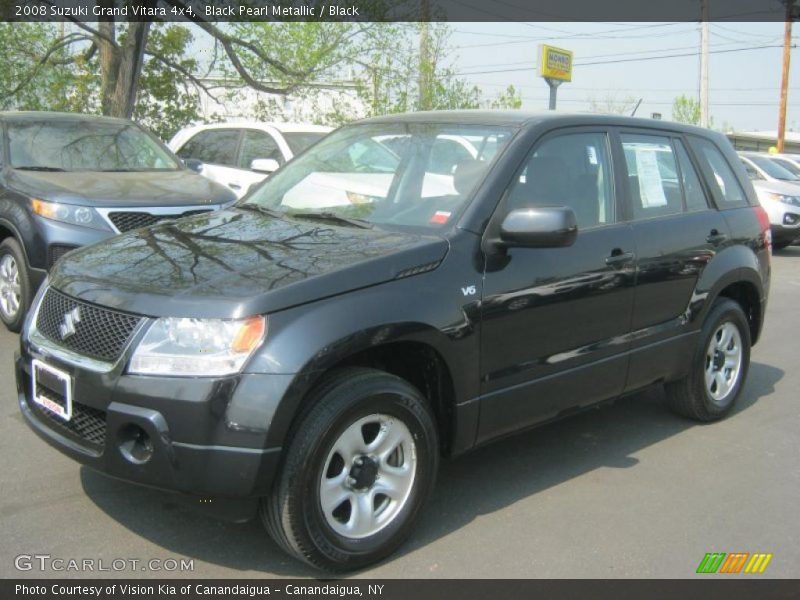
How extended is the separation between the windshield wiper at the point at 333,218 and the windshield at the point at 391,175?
27 mm

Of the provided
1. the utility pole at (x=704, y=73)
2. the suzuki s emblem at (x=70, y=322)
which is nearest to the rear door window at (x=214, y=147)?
the suzuki s emblem at (x=70, y=322)

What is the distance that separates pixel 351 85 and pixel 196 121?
4.30 metres

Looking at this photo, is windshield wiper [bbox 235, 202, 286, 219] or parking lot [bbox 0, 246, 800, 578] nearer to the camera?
parking lot [bbox 0, 246, 800, 578]

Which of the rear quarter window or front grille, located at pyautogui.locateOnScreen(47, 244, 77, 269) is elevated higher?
the rear quarter window

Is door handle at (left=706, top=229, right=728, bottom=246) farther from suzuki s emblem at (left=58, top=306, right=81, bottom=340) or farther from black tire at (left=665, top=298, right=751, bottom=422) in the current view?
suzuki s emblem at (left=58, top=306, right=81, bottom=340)

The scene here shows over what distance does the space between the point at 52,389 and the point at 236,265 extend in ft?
2.90

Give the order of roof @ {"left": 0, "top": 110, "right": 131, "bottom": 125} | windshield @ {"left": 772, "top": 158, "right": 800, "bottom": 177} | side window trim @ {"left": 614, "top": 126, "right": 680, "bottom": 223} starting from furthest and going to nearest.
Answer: windshield @ {"left": 772, "top": 158, "right": 800, "bottom": 177}
roof @ {"left": 0, "top": 110, "right": 131, "bottom": 125}
side window trim @ {"left": 614, "top": 126, "right": 680, "bottom": 223}

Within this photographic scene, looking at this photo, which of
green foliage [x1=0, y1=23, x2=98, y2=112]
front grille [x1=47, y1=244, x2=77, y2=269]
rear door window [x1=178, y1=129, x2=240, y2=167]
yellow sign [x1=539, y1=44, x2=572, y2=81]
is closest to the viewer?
front grille [x1=47, y1=244, x2=77, y2=269]

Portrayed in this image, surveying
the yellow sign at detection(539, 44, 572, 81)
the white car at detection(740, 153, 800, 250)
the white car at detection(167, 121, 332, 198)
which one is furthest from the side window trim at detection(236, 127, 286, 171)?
the yellow sign at detection(539, 44, 572, 81)

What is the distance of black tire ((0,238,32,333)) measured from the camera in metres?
6.53

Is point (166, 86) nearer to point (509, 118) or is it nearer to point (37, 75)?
point (37, 75)

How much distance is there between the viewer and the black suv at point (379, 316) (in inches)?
119

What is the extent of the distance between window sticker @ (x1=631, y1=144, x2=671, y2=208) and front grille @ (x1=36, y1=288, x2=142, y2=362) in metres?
2.87

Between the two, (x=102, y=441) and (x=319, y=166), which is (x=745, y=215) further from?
(x=102, y=441)
